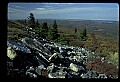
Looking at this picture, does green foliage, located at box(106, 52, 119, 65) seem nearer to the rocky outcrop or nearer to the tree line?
the rocky outcrop

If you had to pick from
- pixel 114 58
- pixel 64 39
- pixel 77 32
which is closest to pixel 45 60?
pixel 64 39

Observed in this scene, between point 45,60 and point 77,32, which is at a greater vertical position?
point 77,32

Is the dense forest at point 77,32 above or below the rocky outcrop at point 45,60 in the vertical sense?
above

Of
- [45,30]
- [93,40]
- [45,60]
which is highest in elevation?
[45,30]

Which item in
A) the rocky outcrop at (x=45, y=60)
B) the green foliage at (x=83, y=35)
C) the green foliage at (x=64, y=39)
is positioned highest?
the green foliage at (x=83, y=35)

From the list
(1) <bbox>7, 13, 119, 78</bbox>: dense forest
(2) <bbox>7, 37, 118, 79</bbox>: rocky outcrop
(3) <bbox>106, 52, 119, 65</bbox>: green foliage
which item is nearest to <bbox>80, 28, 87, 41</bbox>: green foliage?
Result: (1) <bbox>7, 13, 119, 78</bbox>: dense forest

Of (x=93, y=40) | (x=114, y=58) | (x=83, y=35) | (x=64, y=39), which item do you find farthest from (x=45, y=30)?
(x=114, y=58)

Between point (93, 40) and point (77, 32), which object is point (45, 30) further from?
point (93, 40)

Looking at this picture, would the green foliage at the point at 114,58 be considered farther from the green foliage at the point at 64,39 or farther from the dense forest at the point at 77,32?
the green foliage at the point at 64,39

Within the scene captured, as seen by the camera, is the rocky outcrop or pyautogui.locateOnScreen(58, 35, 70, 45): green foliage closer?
the rocky outcrop

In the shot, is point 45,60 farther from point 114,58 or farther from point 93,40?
point 114,58

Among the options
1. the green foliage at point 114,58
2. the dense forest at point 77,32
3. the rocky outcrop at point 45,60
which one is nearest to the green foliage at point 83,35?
the dense forest at point 77,32

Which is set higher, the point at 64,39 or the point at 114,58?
the point at 64,39
